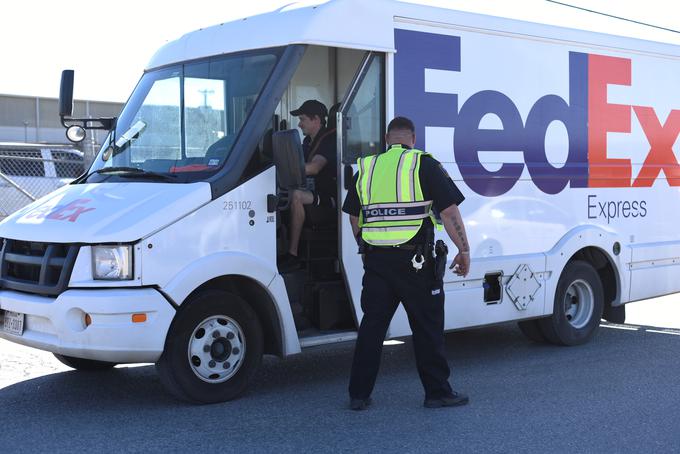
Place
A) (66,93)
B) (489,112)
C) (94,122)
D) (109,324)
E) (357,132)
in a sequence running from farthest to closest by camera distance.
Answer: (489,112), (94,122), (66,93), (357,132), (109,324)

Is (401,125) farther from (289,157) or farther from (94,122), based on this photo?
(94,122)

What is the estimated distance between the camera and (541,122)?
8.28m

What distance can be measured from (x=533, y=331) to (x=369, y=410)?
2923mm

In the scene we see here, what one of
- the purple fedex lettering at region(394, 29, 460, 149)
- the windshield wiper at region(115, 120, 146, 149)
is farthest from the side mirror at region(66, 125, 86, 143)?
the purple fedex lettering at region(394, 29, 460, 149)

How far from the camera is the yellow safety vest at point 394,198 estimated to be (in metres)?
6.07

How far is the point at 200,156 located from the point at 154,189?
0.49 m

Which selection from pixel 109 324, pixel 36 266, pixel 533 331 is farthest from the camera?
pixel 533 331

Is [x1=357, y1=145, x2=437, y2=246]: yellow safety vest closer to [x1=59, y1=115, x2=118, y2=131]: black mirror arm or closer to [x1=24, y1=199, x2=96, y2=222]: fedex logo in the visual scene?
[x1=24, y1=199, x2=96, y2=222]: fedex logo

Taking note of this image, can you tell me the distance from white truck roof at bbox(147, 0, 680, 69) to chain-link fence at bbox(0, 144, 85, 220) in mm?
8432

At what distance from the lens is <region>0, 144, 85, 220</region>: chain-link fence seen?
596 inches

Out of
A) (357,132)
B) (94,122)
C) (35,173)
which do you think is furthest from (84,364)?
(35,173)

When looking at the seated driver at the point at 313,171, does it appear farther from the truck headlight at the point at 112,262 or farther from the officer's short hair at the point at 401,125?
the truck headlight at the point at 112,262

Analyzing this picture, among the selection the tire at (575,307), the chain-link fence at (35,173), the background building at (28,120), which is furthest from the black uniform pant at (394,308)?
the background building at (28,120)

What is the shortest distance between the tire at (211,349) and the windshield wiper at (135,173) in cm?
86
